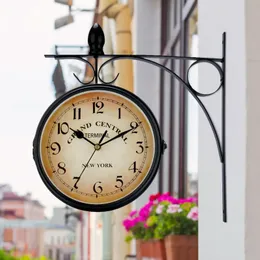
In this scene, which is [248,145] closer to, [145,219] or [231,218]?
[231,218]

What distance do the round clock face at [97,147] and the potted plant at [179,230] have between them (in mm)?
1114

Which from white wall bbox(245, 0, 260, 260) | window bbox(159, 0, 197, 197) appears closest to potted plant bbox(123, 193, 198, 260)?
window bbox(159, 0, 197, 197)

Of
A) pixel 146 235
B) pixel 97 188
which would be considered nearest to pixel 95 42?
pixel 97 188

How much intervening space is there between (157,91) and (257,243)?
406 centimetres

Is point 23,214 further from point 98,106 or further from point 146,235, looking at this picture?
point 98,106

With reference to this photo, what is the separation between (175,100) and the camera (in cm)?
521

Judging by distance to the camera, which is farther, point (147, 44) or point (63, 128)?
point (147, 44)

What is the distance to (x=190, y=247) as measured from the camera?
11.3 feet

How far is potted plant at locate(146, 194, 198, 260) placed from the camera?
136 inches

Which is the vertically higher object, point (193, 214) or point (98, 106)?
point (98, 106)

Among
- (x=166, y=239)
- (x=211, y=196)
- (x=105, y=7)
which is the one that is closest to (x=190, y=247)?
(x=166, y=239)

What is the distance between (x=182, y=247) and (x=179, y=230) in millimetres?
68

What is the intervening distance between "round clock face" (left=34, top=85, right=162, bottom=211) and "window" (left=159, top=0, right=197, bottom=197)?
6.89ft

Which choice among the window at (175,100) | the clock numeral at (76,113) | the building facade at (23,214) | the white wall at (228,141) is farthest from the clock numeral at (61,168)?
the building facade at (23,214)
